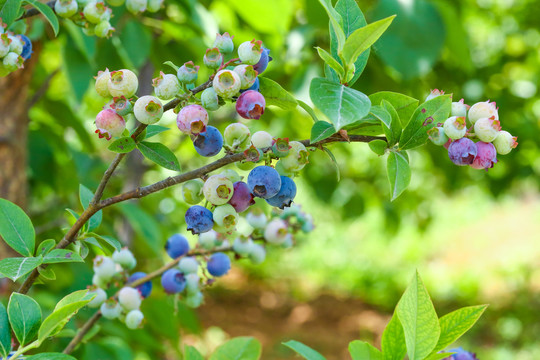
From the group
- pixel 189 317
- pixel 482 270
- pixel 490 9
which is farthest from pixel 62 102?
pixel 482 270

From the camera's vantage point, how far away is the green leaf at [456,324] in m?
0.39

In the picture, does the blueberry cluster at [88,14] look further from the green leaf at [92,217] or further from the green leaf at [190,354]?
the green leaf at [190,354]

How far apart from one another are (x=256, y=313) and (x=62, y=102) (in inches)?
144

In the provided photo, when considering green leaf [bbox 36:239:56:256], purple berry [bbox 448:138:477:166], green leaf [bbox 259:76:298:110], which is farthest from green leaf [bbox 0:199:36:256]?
purple berry [bbox 448:138:477:166]

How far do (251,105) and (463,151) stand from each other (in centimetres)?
14

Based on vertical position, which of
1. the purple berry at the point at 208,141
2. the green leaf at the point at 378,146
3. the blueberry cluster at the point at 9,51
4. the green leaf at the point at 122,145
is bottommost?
the green leaf at the point at 122,145

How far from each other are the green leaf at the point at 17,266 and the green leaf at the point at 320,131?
0.68ft

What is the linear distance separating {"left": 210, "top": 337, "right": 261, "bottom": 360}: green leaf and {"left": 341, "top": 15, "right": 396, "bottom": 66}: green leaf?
0.27 metres

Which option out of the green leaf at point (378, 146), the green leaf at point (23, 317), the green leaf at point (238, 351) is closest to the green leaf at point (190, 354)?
the green leaf at point (238, 351)

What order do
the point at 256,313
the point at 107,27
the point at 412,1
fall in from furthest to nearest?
the point at 256,313 < the point at 412,1 < the point at 107,27

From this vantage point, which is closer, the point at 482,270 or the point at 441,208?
the point at 482,270

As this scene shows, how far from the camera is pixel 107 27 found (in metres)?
0.54

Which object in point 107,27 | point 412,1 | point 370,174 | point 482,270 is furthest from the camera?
point 482,270

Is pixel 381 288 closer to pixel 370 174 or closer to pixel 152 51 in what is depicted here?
pixel 370 174
